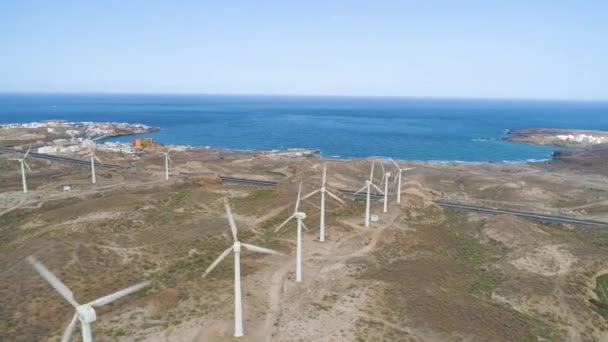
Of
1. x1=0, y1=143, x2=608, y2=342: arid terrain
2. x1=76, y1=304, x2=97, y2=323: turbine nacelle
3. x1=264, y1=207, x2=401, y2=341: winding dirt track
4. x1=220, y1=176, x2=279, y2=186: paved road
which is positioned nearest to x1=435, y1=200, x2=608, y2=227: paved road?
x1=0, y1=143, x2=608, y2=342: arid terrain

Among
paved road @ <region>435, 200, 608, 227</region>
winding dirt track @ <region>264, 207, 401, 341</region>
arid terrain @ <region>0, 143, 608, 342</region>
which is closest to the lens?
arid terrain @ <region>0, 143, 608, 342</region>

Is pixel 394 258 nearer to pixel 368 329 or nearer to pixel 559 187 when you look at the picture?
pixel 368 329

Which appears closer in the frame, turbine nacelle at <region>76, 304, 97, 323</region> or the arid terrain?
turbine nacelle at <region>76, 304, 97, 323</region>

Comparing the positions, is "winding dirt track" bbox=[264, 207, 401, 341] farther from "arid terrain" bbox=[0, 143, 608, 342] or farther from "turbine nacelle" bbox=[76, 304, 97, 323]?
"turbine nacelle" bbox=[76, 304, 97, 323]

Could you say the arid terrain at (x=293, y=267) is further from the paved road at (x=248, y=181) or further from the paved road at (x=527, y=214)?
the paved road at (x=248, y=181)

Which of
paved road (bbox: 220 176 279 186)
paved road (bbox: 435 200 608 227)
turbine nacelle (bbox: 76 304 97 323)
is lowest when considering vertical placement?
paved road (bbox: 435 200 608 227)

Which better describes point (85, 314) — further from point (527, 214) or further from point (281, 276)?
point (527, 214)

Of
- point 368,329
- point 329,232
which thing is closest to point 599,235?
point 329,232

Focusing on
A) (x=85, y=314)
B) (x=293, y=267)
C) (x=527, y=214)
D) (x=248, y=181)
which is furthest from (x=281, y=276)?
(x=248, y=181)

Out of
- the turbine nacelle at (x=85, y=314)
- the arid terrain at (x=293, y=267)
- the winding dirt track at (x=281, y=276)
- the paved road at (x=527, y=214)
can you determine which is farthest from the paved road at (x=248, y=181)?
the turbine nacelle at (x=85, y=314)
